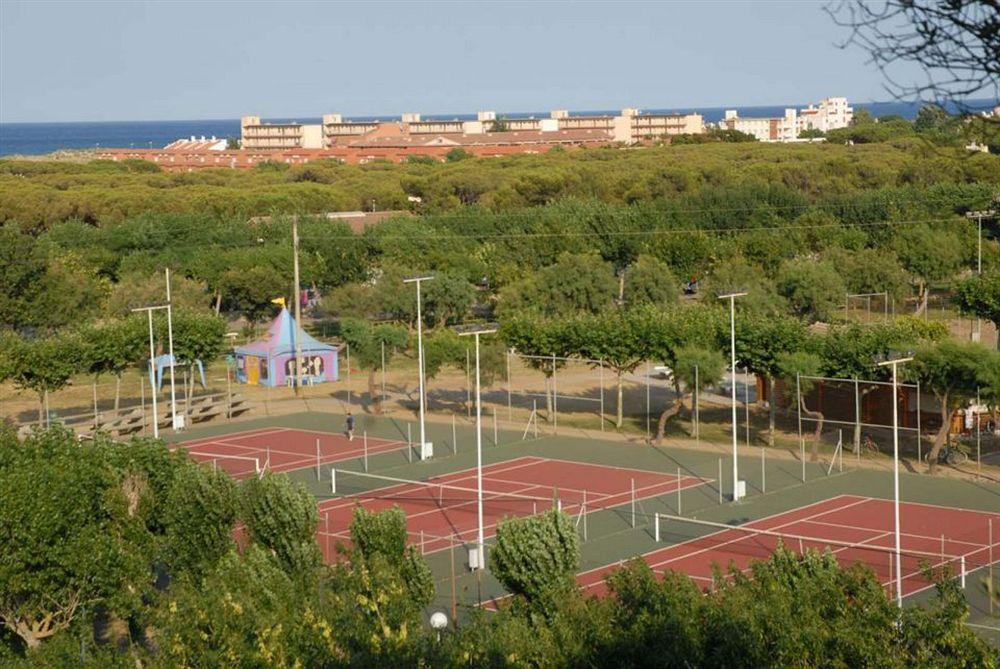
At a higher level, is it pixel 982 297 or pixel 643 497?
pixel 982 297

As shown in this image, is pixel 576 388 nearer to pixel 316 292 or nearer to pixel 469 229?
pixel 316 292

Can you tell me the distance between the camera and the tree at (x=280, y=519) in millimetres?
19028

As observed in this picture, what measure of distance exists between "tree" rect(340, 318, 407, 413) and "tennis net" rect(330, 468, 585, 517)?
7459 millimetres

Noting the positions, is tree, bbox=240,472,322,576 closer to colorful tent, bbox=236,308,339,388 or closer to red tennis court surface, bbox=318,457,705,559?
red tennis court surface, bbox=318,457,705,559

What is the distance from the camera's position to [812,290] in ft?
147

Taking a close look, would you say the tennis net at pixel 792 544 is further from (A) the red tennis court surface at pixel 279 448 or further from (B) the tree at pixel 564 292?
(B) the tree at pixel 564 292

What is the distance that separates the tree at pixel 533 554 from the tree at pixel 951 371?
11.6m

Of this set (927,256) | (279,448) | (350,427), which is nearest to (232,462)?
(279,448)

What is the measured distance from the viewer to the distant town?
12788 cm

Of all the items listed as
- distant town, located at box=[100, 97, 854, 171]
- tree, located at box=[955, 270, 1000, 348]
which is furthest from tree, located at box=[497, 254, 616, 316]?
distant town, located at box=[100, 97, 854, 171]

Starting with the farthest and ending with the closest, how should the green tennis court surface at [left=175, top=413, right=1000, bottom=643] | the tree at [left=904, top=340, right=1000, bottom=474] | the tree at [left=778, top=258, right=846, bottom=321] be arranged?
the tree at [left=778, top=258, right=846, bottom=321]
the tree at [left=904, top=340, right=1000, bottom=474]
the green tennis court surface at [left=175, top=413, right=1000, bottom=643]

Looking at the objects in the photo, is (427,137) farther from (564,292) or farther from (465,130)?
(564,292)

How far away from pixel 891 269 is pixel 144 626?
1368 inches

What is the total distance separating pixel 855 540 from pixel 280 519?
9.29 meters
